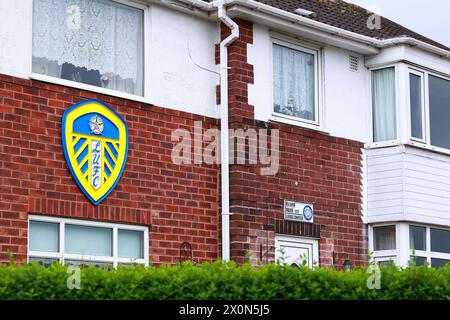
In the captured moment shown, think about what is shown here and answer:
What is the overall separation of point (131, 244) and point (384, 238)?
4.79 meters

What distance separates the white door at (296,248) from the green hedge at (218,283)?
5292mm

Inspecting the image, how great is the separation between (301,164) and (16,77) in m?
4.97

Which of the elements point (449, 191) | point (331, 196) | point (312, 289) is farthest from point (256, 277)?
point (449, 191)

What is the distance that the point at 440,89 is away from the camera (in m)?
18.2

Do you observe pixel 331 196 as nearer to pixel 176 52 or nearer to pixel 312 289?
pixel 176 52

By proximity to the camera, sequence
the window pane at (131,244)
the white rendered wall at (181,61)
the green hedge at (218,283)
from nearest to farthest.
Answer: the green hedge at (218,283) < the window pane at (131,244) < the white rendered wall at (181,61)

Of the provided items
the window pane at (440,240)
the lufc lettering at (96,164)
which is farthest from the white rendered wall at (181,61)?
the window pane at (440,240)

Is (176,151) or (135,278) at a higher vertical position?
(176,151)

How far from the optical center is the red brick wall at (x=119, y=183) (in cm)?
1289

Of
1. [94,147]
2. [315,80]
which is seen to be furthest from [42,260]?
[315,80]

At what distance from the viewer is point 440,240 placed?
1773 cm

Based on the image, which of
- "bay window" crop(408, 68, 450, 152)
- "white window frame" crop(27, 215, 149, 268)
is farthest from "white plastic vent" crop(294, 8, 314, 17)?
"white window frame" crop(27, 215, 149, 268)

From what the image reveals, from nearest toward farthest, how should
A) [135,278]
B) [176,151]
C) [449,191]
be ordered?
[135,278], [176,151], [449,191]

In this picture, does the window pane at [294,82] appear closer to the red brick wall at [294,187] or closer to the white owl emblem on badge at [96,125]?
the red brick wall at [294,187]
